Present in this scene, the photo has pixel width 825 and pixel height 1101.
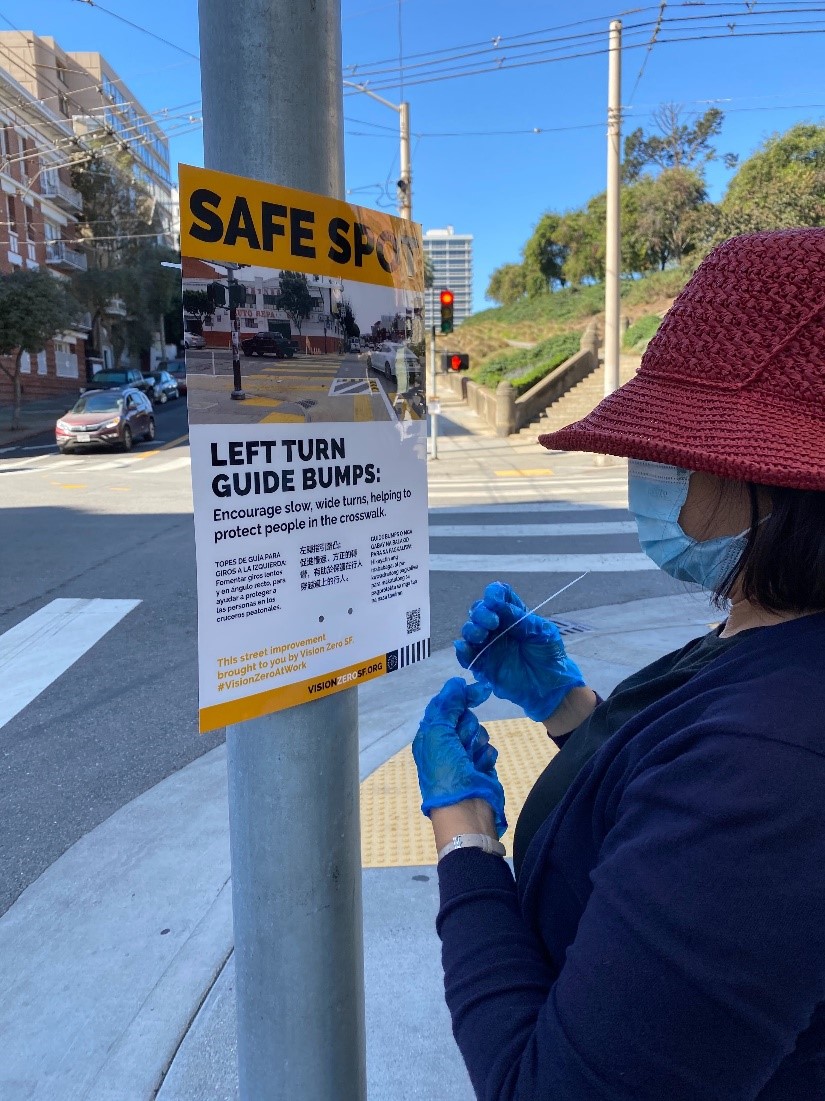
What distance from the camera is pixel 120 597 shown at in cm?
696

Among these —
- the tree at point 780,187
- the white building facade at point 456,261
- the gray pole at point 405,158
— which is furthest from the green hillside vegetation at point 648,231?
the white building facade at point 456,261

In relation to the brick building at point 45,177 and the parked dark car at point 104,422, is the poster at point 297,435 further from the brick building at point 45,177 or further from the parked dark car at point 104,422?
the brick building at point 45,177

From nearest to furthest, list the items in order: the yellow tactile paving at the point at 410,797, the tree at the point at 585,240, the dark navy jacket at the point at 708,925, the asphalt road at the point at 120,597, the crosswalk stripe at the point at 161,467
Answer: the dark navy jacket at the point at 708,925, the yellow tactile paving at the point at 410,797, the asphalt road at the point at 120,597, the crosswalk stripe at the point at 161,467, the tree at the point at 585,240

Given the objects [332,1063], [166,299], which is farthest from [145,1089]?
[166,299]

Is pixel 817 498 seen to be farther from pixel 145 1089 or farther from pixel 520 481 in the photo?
pixel 520 481

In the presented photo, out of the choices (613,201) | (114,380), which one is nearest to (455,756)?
(613,201)

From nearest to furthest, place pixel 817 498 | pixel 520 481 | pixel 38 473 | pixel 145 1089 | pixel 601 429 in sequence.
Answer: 1. pixel 817 498
2. pixel 601 429
3. pixel 145 1089
4. pixel 520 481
5. pixel 38 473

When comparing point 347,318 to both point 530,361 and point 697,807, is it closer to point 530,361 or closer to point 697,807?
point 697,807

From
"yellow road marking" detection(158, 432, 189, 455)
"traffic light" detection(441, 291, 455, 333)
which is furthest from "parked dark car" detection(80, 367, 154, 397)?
"traffic light" detection(441, 291, 455, 333)

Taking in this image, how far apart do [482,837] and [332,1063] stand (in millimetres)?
590

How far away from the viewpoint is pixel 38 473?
1581 cm

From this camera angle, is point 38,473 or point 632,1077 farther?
point 38,473

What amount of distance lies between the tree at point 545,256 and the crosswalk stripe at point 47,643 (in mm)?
48212

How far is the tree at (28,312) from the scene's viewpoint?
23.8 metres
